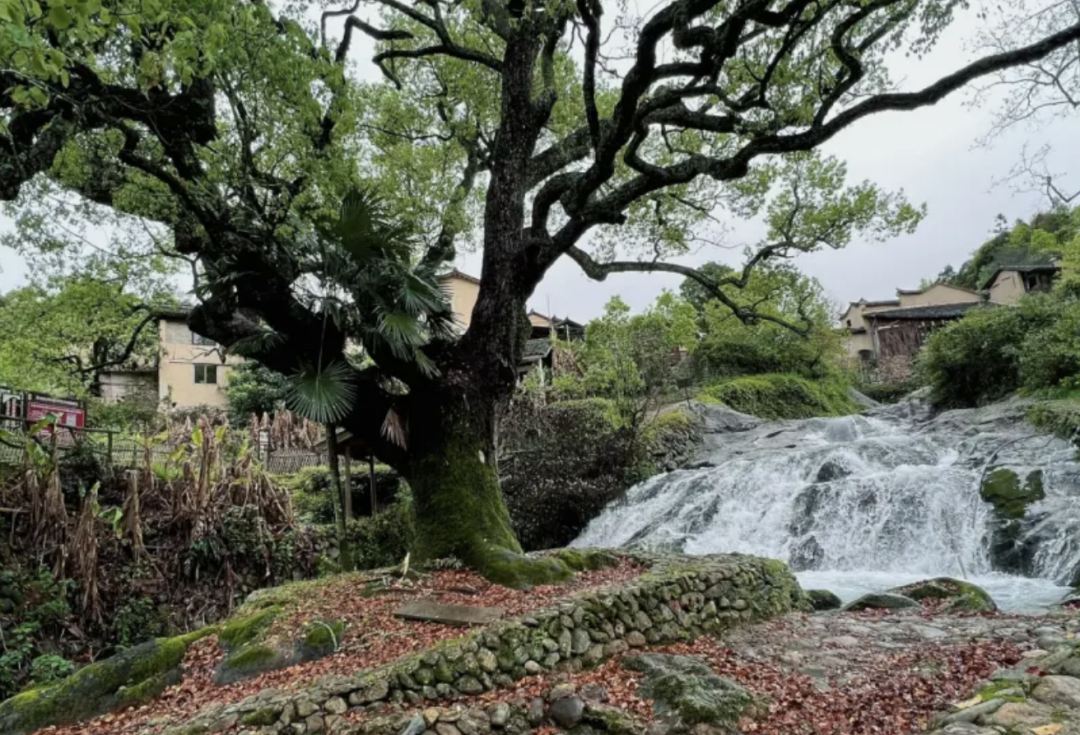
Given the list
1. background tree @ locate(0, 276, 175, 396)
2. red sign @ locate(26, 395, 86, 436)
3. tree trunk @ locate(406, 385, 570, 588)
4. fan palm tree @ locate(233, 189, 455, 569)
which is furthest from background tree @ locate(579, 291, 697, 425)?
red sign @ locate(26, 395, 86, 436)

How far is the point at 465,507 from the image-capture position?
7855mm

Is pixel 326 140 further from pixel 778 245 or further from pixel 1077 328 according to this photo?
pixel 1077 328

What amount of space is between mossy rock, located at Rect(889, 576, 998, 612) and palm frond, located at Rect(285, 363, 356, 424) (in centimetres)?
769

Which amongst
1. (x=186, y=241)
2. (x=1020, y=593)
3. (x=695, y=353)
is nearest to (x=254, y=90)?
(x=186, y=241)

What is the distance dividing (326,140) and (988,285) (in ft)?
144

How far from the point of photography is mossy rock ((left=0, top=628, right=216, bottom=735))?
5633 mm

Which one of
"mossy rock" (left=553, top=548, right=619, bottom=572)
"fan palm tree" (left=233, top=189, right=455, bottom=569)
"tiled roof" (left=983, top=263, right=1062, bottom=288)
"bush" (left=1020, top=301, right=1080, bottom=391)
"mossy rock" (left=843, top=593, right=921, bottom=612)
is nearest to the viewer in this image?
"fan palm tree" (left=233, top=189, right=455, bottom=569)

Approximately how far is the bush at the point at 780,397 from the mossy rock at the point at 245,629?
19195 millimetres

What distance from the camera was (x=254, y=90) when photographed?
7684 millimetres

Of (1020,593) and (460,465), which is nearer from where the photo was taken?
(460,465)

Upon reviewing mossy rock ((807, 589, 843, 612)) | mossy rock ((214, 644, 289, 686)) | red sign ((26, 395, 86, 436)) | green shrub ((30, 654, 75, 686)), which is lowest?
green shrub ((30, 654, 75, 686))

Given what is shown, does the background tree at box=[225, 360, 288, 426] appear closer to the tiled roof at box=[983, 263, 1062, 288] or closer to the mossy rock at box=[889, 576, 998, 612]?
the mossy rock at box=[889, 576, 998, 612]

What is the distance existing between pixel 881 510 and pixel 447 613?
31.7 feet

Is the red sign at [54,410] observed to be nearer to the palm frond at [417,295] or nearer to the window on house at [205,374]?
the palm frond at [417,295]
